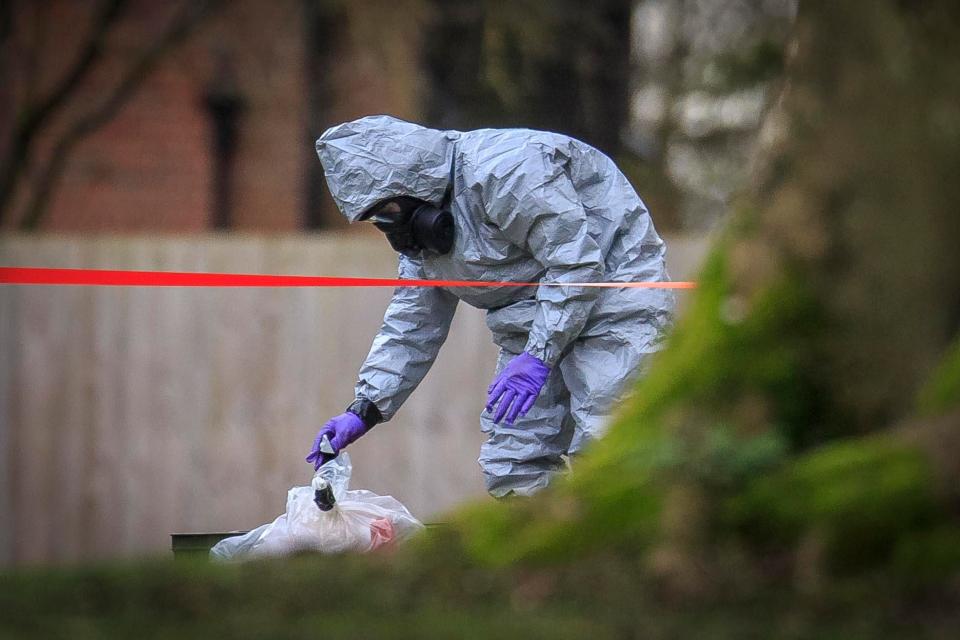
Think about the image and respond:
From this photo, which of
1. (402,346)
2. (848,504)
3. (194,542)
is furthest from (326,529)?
(848,504)

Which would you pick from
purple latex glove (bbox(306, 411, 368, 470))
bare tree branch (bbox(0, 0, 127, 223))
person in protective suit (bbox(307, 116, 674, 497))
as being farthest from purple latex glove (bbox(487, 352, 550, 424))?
bare tree branch (bbox(0, 0, 127, 223))

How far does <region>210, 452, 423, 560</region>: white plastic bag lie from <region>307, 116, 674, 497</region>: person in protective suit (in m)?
0.22

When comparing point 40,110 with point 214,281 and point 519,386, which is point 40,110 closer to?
point 214,281

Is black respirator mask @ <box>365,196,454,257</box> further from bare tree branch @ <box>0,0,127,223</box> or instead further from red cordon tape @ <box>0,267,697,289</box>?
bare tree branch @ <box>0,0,127,223</box>

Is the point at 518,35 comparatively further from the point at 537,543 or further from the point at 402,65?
the point at 537,543

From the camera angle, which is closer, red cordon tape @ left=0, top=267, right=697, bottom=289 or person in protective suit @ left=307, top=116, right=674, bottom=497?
person in protective suit @ left=307, top=116, right=674, bottom=497

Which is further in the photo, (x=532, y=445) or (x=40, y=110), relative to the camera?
(x=40, y=110)

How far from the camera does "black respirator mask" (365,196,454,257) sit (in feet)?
16.6

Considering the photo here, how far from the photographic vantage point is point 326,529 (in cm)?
518

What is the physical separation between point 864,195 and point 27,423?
24.9 ft

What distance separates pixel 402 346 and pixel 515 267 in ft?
1.88

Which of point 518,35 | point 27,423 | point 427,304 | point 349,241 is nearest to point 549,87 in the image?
point 518,35

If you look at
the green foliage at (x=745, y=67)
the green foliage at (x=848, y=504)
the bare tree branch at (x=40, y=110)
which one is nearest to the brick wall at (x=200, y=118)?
the bare tree branch at (x=40, y=110)

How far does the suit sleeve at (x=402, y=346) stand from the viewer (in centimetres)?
552
